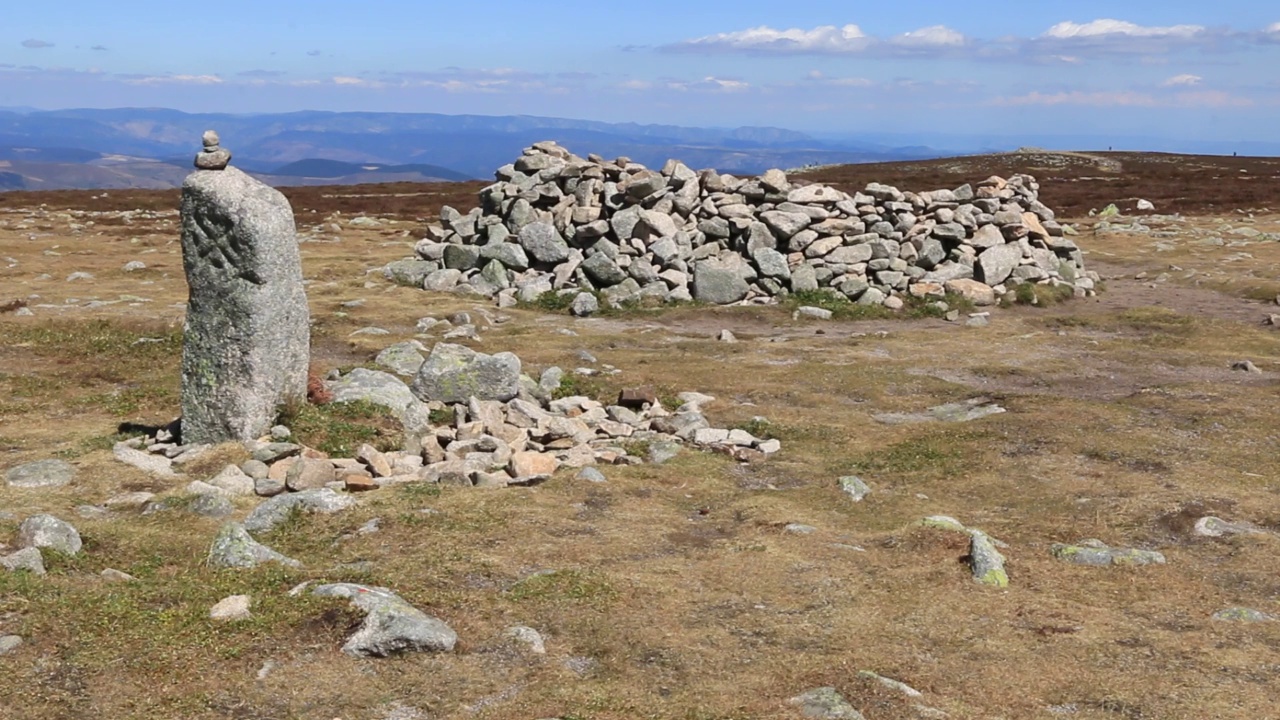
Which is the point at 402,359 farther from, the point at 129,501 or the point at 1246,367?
the point at 1246,367

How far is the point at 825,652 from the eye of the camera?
9.30 metres

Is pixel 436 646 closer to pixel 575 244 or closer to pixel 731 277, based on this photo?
pixel 731 277

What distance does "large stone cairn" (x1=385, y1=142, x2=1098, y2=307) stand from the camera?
103ft

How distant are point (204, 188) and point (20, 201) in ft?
231

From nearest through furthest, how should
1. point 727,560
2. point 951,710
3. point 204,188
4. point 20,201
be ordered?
point 951,710 < point 727,560 < point 204,188 < point 20,201

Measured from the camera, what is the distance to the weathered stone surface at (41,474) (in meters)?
13.6

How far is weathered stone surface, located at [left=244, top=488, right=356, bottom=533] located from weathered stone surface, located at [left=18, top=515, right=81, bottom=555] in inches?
67.8

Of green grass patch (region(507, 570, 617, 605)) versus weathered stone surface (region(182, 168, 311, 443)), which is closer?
green grass patch (region(507, 570, 617, 605))

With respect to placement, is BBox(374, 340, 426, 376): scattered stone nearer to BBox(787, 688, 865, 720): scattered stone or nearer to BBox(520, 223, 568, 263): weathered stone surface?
BBox(520, 223, 568, 263): weathered stone surface

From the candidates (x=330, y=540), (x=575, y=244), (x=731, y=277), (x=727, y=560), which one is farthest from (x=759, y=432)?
(x=575, y=244)

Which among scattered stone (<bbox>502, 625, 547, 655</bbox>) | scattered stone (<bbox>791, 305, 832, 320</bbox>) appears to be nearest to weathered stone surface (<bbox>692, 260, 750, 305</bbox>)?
scattered stone (<bbox>791, 305, 832, 320</bbox>)

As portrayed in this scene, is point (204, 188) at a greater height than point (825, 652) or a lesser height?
greater

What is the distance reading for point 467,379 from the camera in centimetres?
1777

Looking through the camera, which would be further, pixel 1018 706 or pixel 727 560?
pixel 727 560
